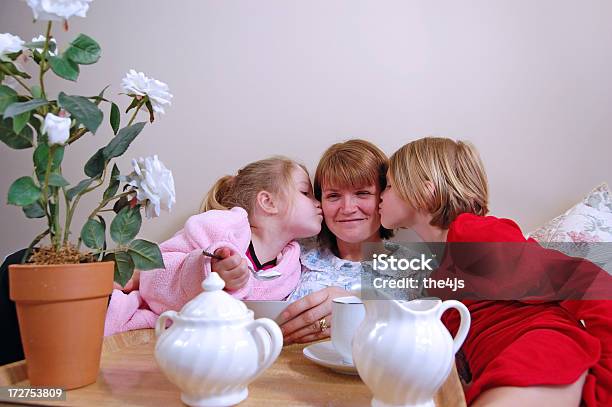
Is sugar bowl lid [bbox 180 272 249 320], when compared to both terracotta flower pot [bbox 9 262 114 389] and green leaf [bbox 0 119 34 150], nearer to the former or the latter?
terracotta flower pot [bbox 9 262 114 389]

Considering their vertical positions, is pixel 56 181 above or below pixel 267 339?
above

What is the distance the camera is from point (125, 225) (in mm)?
786

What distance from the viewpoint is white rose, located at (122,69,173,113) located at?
785 millimetres

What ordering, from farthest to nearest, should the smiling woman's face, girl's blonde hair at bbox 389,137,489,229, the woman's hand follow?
the smiling woman's face, girl's blonde hair at bbox 389,137,489,229, the woman's hand

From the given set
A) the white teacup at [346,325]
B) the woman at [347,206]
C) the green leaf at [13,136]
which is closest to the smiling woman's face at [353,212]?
the woman at [347,206]

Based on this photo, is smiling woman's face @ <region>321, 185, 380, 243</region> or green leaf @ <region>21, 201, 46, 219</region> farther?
smiling woman's face @ <region>321, 185, 380, 243</region>

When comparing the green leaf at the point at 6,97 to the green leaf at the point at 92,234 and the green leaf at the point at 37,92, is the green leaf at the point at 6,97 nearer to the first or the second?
the green leaf at the point at 37,92

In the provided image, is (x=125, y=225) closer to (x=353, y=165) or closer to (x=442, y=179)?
(x=353, y=165)

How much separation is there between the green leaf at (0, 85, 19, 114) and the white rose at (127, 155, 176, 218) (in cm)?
18

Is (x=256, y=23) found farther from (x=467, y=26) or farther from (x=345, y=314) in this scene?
(x=345, y=314)

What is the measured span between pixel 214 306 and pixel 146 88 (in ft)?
1.23

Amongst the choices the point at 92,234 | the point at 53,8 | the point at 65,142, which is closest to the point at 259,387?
the point at 92,234

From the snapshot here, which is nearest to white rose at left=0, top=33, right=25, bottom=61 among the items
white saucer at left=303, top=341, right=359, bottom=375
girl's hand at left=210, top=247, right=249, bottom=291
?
girl's hand at left=210, top=247, right=249, bottom=291

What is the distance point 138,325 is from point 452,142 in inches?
38.3
